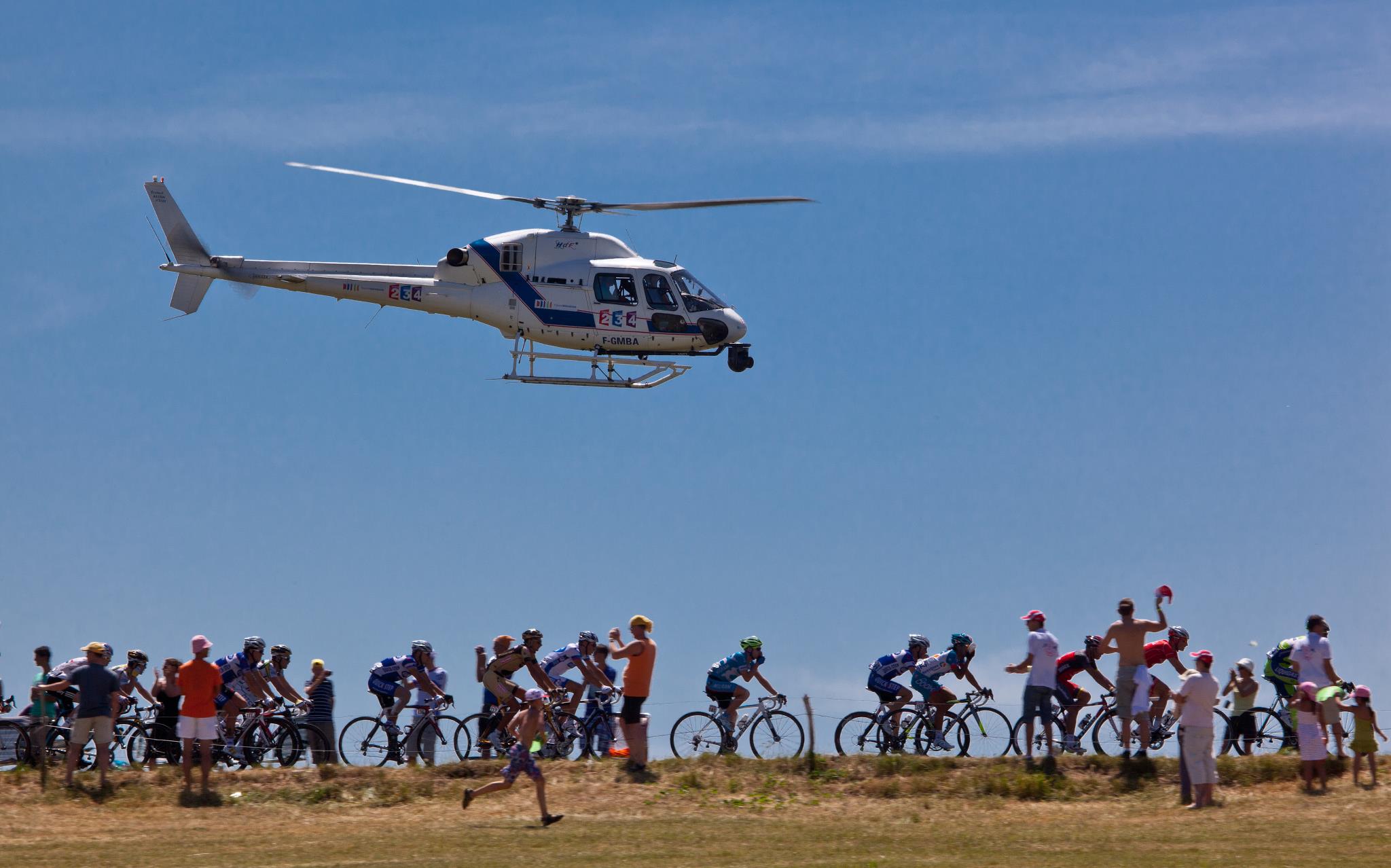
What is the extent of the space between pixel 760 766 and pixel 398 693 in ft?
16.3

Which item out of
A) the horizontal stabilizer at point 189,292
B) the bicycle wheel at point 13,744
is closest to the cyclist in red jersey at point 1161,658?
the bicycle wheel at point 13,744

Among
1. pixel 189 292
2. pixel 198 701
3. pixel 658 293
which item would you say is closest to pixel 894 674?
pixel 198 701

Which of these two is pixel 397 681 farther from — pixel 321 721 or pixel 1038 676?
pixel 1038 676

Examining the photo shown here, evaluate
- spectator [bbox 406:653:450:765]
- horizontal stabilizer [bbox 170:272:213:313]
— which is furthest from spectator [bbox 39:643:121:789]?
horizontal stabilizer [bbox 170:272:213:313]

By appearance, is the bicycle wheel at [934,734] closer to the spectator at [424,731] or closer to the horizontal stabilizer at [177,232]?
the spectator at [424,731]

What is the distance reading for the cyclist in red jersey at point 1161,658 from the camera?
21.8m

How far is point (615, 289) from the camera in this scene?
3622 centimetres

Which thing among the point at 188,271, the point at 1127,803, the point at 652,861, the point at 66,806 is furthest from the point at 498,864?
the point at 188,271

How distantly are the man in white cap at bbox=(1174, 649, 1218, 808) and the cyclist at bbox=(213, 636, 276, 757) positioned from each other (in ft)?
38.8

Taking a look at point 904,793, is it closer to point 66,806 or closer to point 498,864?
point 498,864

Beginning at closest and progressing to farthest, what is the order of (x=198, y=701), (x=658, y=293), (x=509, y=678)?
(x=198, y=701) → (x=509, y=678) → (x=658, y=293)

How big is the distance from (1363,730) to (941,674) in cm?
523

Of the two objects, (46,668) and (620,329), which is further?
(620,329)

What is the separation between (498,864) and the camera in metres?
17.7
